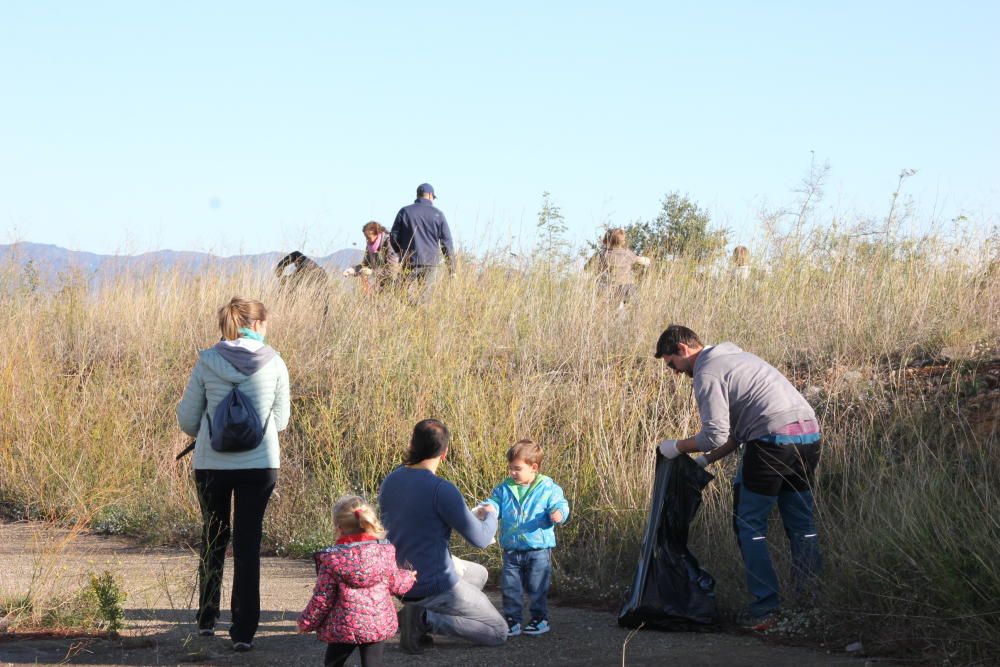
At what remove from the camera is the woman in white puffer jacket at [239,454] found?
20.8 ft

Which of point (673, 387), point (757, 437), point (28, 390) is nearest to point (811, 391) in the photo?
point (673, 387)

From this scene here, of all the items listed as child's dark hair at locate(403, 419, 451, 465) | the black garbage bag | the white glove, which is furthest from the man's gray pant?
the white glove

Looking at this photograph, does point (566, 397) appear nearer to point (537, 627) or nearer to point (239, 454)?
point (537, 627)

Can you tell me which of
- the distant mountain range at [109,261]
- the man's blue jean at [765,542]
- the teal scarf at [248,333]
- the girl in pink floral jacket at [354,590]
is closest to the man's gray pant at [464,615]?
the girl in pink floral jacket at [354,590]

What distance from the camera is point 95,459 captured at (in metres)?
11.6

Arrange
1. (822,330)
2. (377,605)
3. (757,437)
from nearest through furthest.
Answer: (377,605) → (757,437) → (822,330)

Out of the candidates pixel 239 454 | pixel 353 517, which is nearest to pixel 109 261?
pixel 239 454

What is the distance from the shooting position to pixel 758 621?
687 cm

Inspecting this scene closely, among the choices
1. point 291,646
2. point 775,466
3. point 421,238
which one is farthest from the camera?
point 421,238

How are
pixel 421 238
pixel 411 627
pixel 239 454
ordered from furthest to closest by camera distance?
pixel 421 238
pixel 411 627
pixel 239 454

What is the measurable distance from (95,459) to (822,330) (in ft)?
23.5

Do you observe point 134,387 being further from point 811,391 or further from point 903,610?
point 903,610

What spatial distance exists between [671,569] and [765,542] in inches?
23.3

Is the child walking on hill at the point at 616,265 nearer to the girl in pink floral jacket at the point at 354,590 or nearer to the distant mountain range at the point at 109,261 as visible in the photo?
the distant mountain range at the point at 109,261
